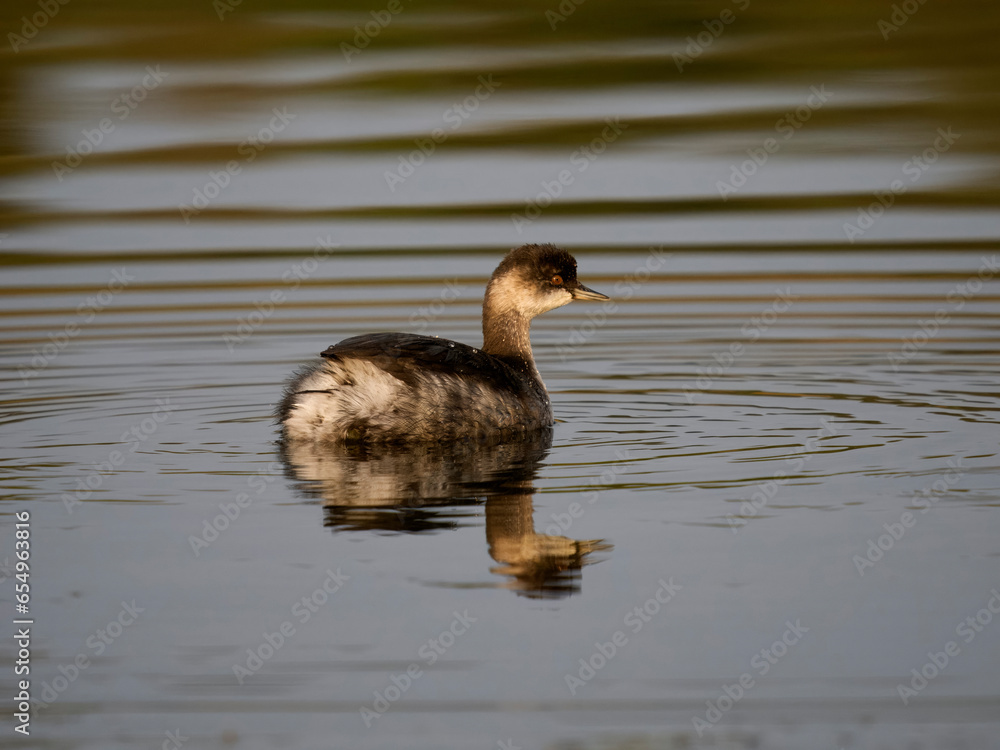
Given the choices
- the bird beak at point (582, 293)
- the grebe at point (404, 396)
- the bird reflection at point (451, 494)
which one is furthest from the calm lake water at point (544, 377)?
the bird beak at point (582, 293)

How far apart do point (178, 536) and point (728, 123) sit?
44.2 ft

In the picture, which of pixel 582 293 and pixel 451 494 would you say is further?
pixel 582 293

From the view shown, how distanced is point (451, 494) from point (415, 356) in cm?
129

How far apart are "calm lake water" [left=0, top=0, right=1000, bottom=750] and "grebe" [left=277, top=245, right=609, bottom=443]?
20 centimetres

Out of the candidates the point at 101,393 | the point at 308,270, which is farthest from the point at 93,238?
the point at 101,393

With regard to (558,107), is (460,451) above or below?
below

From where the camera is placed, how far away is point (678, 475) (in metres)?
7.64

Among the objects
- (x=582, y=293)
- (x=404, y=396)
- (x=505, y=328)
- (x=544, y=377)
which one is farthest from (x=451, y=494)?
(x=544, y=377)

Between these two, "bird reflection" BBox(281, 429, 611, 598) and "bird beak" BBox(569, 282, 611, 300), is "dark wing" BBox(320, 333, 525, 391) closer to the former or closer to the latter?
"bird reflection" BBox(281, 429, 611, 598)

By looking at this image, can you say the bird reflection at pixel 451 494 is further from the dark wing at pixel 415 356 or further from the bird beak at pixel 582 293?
the bird beak at pixel 582 293

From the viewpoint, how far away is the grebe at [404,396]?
8422 millimetres

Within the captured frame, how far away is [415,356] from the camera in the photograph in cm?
848

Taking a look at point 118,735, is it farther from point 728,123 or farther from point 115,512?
point 728,123

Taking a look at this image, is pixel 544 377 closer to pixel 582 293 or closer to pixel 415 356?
pixel 582 293
